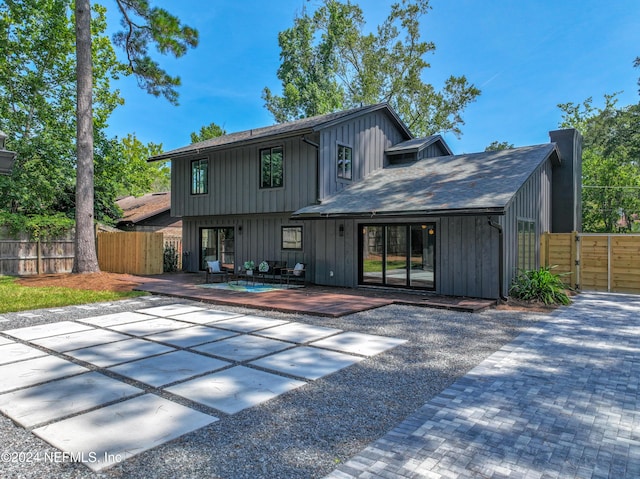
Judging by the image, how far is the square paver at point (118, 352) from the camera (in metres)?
4.89

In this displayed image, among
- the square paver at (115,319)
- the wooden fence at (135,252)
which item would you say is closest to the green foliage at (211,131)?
the wooden fence at (135,252)

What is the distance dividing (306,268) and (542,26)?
66.6ft

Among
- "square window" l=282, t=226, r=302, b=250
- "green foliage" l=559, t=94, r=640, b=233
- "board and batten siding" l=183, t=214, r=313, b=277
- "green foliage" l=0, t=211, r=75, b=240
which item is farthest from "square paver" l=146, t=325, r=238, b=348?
"green foliage" l=559, t=94, r=640, b=233

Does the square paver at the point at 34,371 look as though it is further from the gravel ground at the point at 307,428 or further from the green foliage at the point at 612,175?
the green foliage at the point at 612,175

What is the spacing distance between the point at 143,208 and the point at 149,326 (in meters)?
17.3

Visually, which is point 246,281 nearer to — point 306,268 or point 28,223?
point 306,268

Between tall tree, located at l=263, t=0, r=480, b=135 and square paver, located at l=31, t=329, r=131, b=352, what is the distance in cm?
2322

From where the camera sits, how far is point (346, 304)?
8.81 meters

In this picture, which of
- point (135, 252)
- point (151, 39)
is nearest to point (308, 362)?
point (135, 252)

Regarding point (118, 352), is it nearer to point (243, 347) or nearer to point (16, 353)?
point (16, 353)

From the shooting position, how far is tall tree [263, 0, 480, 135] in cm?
2469

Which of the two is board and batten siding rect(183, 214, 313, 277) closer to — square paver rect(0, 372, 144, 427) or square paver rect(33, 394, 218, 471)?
square paver rect(0, 372, 144, 427)

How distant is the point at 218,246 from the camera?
15.8m

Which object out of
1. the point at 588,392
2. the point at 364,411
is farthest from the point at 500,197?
A: the point at 364,411
